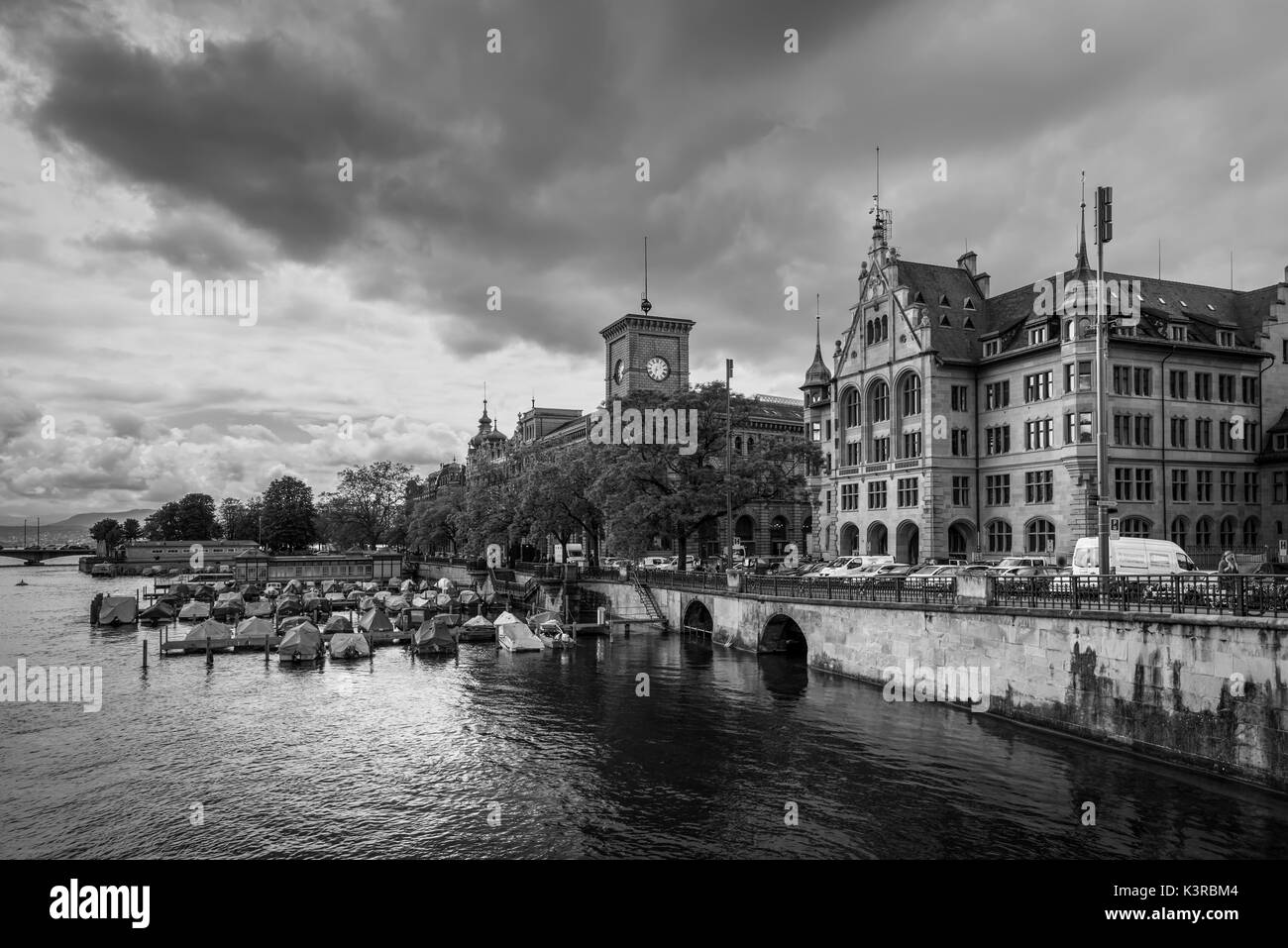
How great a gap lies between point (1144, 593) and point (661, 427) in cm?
4016

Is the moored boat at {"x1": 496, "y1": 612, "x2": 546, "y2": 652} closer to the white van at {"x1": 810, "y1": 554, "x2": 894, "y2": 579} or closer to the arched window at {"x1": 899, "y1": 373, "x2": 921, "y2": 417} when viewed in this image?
the white van at {"x1": 810, "y1": 554, "x2": 894, "y2": 579}

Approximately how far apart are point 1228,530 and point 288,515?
161 m

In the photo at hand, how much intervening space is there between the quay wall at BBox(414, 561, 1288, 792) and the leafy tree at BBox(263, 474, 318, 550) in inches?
6239

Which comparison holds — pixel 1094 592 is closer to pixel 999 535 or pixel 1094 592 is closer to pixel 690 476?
pixel 690 476

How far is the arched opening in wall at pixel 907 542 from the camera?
67688mm

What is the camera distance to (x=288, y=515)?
174 metres

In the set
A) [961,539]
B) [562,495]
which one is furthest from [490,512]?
[961,539]

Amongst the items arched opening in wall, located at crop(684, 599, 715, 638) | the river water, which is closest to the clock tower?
arched opening in wall, located at crop(684, 599, 715, 638)

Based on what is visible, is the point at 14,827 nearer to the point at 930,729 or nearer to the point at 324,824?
the point at 324,824

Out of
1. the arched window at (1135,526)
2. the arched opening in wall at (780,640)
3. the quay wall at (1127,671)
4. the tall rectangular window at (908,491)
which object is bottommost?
the arched opening in wall at (780,640)

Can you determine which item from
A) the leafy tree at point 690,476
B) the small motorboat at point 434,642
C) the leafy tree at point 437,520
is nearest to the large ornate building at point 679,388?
the leafy tree at point 437,520

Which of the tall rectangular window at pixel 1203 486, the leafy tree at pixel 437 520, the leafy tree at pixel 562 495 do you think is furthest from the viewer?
the leafy tree at pixel 437 520

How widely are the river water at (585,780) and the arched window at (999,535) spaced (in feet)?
93.7

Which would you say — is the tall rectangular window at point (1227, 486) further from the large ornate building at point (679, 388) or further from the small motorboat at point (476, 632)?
the small motorboat at point (476, 632)
